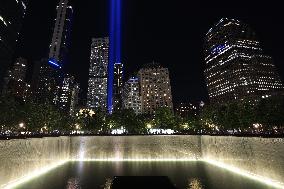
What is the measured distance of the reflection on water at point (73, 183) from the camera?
84.4ft

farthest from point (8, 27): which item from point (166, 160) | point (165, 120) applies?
point (166, 160)

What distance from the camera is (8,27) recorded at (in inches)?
5374

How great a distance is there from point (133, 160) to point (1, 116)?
3584 cm

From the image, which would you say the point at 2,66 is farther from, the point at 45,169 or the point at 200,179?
the point at 200,179

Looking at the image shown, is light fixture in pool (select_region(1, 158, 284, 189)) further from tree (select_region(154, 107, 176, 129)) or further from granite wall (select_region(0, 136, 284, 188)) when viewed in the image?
tree (select_region(154, 107, 176, 129))

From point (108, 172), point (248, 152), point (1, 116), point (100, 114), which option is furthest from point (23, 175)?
point (100, 114)

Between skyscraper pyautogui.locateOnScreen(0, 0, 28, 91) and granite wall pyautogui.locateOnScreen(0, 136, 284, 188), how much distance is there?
108141mm

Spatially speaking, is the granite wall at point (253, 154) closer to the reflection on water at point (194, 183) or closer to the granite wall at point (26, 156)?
the reflection on water at point (194, 183)

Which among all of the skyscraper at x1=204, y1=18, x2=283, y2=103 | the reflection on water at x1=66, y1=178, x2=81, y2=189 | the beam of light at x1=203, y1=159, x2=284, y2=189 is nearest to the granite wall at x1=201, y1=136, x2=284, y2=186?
the beam of light at x1=203, y1=159, x2=284, y2=189

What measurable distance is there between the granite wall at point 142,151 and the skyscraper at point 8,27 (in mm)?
108141

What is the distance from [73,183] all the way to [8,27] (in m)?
134

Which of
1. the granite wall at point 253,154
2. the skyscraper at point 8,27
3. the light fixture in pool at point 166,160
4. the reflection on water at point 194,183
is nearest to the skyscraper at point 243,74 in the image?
the light fixture in pool at point 166,160

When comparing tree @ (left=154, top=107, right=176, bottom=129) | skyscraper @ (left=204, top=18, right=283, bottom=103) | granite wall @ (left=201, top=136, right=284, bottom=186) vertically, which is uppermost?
skyscraper @ (left=204, top=18, right=283, bottom=103)

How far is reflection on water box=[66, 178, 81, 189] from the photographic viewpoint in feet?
84.4
